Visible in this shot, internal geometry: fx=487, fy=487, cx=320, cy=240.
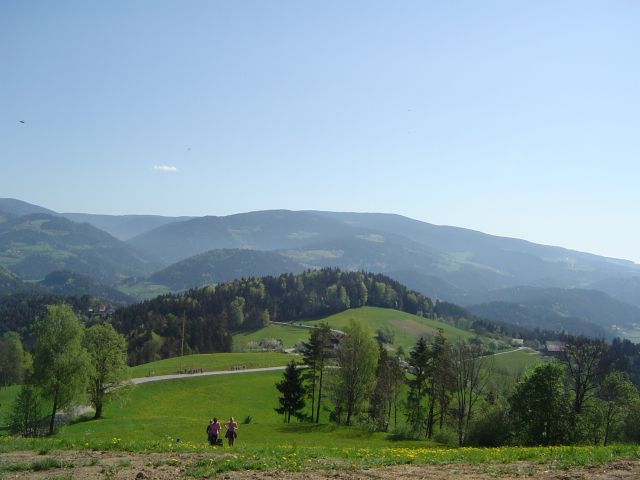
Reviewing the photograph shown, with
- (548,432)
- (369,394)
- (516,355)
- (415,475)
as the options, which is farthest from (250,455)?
(516,355)

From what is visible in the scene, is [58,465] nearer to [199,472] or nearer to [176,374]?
[199,472]

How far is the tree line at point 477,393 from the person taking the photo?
142 ft

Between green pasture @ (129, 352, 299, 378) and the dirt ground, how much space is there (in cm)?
7655

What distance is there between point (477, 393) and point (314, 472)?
43.5 meters

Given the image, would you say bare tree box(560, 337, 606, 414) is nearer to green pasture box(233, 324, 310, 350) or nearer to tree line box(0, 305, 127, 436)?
tree line box(0, 305, 127, 436)

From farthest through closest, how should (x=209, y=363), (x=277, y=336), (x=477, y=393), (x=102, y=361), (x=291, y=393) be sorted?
(x=277, y=336) → (x=209, y=363) → (x=291, y=393) → (x=102, y=361) → (x=477, y=393)

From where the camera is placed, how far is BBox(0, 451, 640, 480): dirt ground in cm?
1727

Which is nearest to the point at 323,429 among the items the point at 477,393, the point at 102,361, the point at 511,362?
the point at 477,393

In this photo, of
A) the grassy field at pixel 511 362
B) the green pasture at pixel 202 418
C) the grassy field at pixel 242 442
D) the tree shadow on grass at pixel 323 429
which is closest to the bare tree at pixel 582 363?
the grassy field at pixel 242 442

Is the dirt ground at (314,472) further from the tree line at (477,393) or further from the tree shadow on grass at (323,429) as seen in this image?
the tree shadow on grass at (323,429)

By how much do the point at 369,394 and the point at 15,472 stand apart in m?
56.6

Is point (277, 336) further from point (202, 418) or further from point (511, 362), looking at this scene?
point (202, 418)

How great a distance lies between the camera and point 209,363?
112 m

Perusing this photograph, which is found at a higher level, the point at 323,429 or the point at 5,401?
the point at 323,429
